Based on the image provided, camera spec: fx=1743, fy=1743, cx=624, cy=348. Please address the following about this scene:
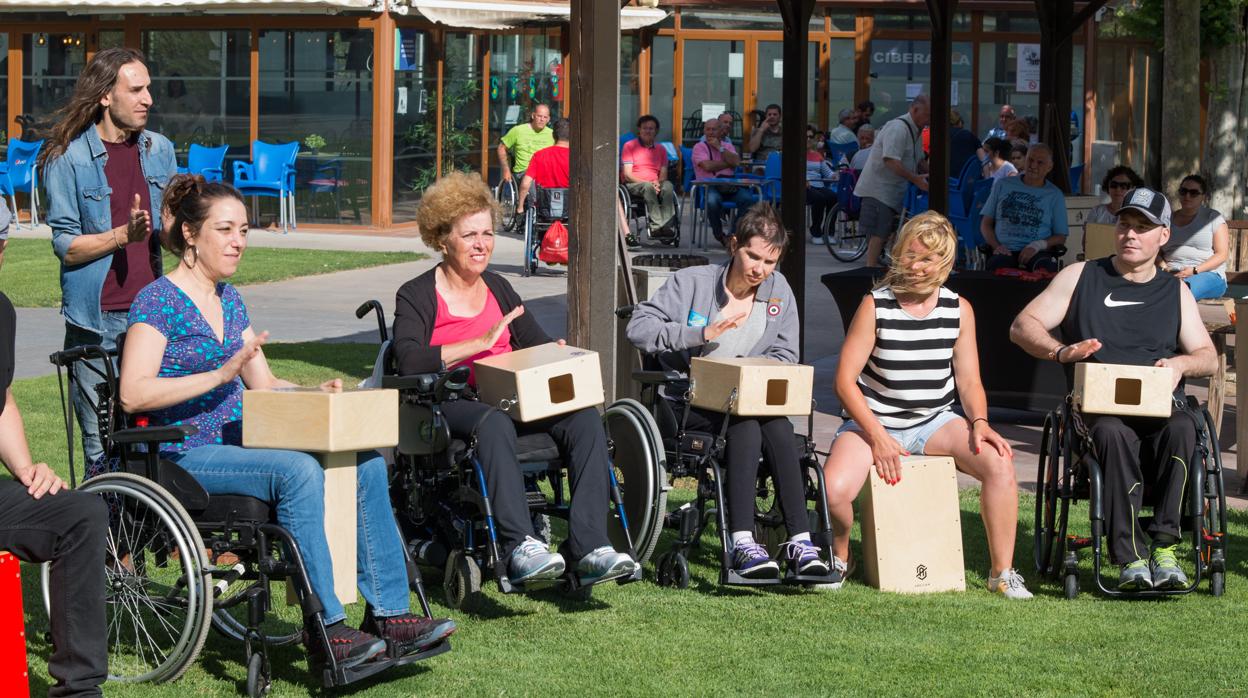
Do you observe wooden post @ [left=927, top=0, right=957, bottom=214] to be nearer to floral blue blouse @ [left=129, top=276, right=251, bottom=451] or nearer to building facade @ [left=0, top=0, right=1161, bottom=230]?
floral blue blouse @ [left=129, top=276, right=251, bottom=451]

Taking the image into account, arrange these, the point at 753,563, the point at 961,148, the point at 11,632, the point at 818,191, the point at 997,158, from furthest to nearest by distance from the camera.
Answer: the point at 818,191
the point at 961,148
the point at 997,158
the point at 753,563
the point at 11,632

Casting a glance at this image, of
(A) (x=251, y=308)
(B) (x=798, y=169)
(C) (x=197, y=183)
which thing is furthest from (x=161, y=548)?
(A) (x=251, y=308)

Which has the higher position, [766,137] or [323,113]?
[323,113]

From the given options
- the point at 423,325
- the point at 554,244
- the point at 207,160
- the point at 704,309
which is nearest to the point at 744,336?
the point at 704,309

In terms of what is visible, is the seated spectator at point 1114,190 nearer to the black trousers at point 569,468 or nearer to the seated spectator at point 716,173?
the black trousers at point 569,468

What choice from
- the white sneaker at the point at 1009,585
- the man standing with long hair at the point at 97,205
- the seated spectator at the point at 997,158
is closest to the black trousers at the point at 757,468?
the white sneaker at the point at 1009,585

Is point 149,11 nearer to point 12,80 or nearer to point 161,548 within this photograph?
point 12,80

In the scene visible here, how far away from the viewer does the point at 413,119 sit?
20.7 metres

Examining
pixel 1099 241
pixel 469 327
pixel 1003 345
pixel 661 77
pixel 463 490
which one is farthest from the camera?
pixel 661 77

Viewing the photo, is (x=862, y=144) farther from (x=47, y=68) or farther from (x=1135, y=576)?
(x=1135, y=576)

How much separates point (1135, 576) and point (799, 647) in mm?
1238

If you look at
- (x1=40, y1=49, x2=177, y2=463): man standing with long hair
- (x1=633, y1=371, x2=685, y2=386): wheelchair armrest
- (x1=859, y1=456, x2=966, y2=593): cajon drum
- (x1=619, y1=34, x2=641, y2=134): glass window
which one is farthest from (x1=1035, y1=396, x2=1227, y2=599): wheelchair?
(x1=619, y1=34, x2=641, y2=134): glass window

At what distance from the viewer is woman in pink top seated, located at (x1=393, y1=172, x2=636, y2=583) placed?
5.26 meters

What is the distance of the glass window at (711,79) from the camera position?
26.5 metres
